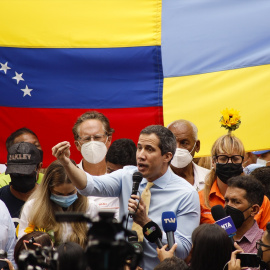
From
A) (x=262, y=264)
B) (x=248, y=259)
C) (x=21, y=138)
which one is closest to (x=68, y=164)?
(x=248, y=259)

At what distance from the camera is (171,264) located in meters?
4.29

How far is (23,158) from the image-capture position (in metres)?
6.46

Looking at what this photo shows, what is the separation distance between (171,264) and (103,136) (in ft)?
9.03

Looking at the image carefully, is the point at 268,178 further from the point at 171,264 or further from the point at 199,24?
the point at 171,264

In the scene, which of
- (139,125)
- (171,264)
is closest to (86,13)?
(139,125)

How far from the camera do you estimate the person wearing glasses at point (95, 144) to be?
652 cm

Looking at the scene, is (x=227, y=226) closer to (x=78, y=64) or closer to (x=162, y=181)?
(x=162, y=181)

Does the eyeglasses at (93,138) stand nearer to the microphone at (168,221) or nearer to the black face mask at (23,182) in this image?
the black face mask at (23,182)

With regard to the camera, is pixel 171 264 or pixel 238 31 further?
pixel 238 31

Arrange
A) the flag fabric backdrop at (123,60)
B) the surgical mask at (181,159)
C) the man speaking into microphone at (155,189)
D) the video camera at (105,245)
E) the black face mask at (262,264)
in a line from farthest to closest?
the flag fabric backdrop at (123,60)
the surgical mask at (181,159)
the man speaking into microphone at (155,189)
the black face mask at (262,264)
the video camera at (105,245)

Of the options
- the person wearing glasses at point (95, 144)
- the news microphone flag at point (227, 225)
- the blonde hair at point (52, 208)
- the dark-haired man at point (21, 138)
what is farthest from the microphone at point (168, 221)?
the dark-haired man at point (21, 138)

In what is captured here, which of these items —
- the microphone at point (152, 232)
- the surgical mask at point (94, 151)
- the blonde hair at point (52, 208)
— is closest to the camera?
Answer: the microphone at point (152, 232)

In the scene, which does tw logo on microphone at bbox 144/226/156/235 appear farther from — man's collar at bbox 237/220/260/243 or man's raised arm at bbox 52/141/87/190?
man's collar at bbox 237/220/260/243

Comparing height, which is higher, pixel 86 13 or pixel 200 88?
pixel 86 13
